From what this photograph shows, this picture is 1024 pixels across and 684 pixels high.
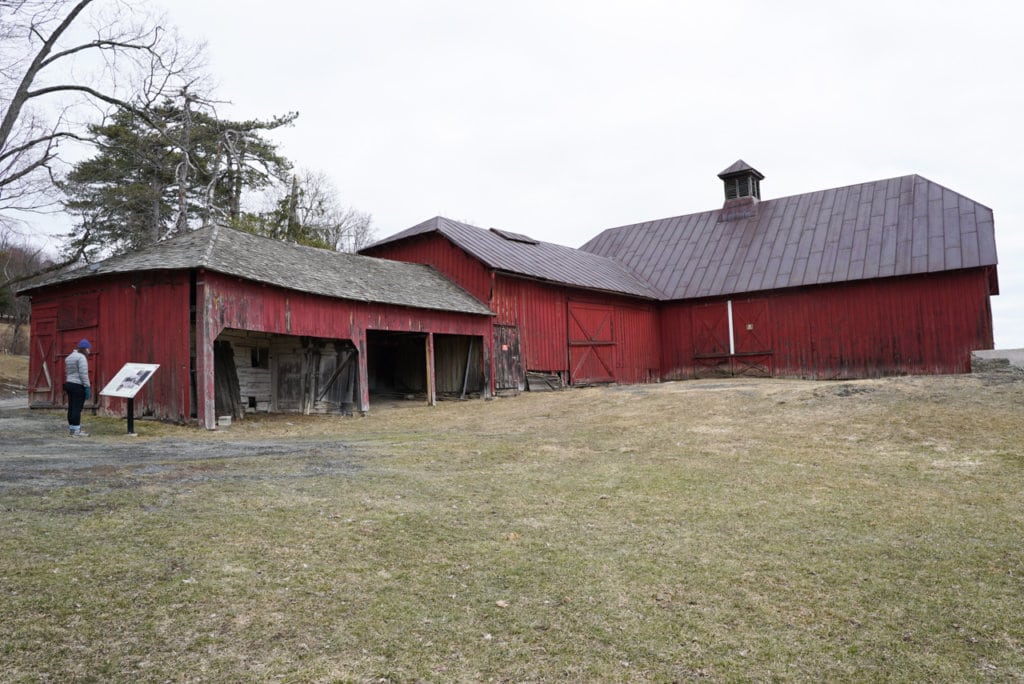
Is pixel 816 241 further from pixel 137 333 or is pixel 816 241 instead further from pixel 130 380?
pixel 130 380

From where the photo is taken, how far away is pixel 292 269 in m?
17.5

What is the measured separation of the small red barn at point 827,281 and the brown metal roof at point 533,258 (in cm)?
169

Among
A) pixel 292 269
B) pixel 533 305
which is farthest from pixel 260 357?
pixel 533 305

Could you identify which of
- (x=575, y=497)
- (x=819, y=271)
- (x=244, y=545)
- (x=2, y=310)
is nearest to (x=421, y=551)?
(x=244, y=545)

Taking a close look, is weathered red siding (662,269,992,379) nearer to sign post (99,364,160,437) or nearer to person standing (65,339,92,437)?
sign post (99,364,160,437)

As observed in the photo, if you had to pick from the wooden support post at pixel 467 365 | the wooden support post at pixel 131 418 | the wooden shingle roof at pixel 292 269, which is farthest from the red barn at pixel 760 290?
the wooden support post at pixel 131 418

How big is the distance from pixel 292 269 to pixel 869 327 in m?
18.2

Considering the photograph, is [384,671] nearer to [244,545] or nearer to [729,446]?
[244,545]

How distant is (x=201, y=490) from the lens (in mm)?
7492

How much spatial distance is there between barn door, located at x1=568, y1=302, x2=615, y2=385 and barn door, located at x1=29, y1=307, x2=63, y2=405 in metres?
14.9

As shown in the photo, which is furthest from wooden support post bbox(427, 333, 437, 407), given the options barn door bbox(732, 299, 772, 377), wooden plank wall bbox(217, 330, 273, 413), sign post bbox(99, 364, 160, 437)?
barn door bbox(732, 299, 772, 377)

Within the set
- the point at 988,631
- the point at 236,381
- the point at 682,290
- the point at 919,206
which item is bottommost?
the point at 988,631

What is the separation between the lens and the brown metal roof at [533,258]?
2326 centimetres

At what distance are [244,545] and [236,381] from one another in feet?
41.7
